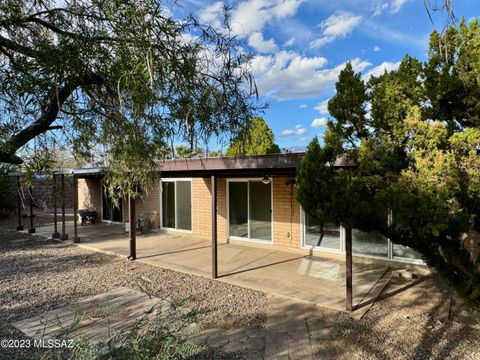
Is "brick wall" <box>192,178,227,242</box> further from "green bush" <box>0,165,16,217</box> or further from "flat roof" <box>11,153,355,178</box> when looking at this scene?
"green bush" <box>0,165,16,217</box>

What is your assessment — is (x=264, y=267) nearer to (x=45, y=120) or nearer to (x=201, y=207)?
(x=201, y=207)

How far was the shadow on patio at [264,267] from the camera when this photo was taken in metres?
5.71

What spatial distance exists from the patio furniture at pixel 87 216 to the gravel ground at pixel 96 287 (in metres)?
5.48

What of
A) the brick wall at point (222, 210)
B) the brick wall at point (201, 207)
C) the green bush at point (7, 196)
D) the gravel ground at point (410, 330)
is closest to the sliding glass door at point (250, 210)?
the brick wall at point (222, 210)

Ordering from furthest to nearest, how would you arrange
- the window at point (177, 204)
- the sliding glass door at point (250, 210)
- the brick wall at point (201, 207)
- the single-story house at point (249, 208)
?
the window at point (177, 204)
the brick wall at point (201, 207)
the sliding glass door at point (250, 210)
the single-story house at point (249, 208)

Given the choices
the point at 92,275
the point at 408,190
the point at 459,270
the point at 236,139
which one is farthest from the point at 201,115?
the point at 92,275

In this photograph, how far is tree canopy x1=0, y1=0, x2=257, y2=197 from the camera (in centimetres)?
194

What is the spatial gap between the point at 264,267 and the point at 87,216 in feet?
34.5

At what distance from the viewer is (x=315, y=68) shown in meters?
5.94

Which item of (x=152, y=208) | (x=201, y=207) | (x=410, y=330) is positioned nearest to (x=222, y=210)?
(x=201, y=207)

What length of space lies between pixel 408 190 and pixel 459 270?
1.65m

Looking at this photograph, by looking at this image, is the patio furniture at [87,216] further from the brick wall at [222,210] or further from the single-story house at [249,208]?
the brick wall at [222,210]

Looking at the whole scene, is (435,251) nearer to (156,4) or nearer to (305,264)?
(305,264)

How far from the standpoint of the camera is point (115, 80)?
2154mm
